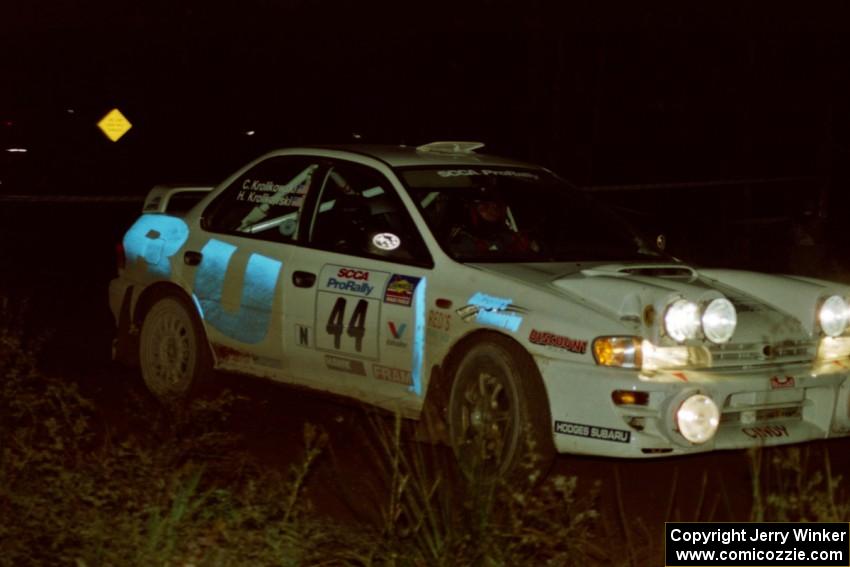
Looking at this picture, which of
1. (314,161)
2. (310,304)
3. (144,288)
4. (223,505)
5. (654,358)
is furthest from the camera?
(144,288)

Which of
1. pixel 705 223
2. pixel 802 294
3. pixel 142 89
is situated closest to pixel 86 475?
pixel 802 294

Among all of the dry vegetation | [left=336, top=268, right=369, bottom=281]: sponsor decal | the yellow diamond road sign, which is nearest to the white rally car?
[left=336, top=268, right=369, bottom=281]: sponsor decal

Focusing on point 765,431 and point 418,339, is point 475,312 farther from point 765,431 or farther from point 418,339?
point 765,431

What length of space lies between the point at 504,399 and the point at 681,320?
2.87ft

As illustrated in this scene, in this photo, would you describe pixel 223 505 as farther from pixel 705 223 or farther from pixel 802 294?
pixel 705 223

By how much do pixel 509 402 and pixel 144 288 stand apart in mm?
2868

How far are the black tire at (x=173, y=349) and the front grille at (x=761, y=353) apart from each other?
3.02 meters

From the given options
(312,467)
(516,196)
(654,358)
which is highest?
(516,196)

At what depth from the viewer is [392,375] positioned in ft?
24.6

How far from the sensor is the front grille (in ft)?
22.4

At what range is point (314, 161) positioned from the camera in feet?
27.7

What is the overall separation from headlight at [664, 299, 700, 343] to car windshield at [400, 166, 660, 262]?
1092mm

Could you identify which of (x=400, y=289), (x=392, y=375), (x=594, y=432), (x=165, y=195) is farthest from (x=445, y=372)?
(x=165, y=195)

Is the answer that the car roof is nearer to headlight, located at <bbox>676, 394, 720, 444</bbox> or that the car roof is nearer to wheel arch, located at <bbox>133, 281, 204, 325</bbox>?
wheel arch, located at <bbox>133, 281, 204, 325</bbox>
